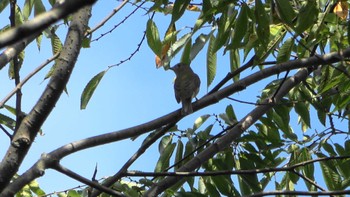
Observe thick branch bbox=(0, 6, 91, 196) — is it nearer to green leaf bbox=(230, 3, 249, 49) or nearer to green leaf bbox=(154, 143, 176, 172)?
green leaf bbox=(230, 3, 249, 49)

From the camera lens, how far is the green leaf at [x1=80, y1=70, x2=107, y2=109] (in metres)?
3.85

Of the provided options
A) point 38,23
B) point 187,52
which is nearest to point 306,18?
point 187,52

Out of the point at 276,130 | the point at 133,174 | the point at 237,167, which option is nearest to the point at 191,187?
the point at 237,167

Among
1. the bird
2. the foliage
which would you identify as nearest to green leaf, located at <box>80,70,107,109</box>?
the foliage

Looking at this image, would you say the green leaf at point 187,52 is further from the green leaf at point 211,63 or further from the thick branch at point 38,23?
the thick branch at point 38,23

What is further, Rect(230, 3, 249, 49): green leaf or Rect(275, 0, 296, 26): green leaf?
Rect(230, 3, 249, 49): green leaf

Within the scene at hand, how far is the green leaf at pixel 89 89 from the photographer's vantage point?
385cm

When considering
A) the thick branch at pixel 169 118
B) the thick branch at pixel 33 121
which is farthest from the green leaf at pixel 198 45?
the thick branch at pixel 33 121

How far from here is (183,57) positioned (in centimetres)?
389

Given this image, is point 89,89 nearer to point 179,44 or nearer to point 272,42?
point 179,44

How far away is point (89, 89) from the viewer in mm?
3896

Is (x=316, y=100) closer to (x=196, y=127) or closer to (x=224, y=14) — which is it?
(x=196, y=127)

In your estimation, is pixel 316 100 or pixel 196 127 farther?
pixel 316 100

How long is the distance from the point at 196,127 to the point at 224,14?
997 mm
